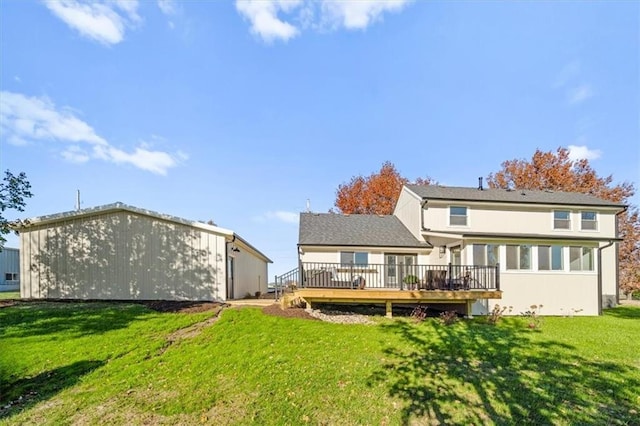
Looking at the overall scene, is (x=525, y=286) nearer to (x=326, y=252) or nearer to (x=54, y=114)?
(x=326, y=252)

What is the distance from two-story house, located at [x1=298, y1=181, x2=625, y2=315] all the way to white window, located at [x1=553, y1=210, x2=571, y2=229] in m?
0.05

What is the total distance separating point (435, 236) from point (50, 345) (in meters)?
14.3

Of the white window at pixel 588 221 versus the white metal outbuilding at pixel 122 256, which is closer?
the white metal outbuilding at pixel 122 256

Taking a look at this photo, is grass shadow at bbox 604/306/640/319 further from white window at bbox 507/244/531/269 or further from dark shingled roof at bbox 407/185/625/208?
dark shingled roof at bbox 407/185/625/208

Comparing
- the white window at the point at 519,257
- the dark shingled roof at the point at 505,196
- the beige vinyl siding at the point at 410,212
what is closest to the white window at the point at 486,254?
the white window at the point at 519,257

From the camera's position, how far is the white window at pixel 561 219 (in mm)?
17547

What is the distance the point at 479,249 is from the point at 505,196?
552 cm

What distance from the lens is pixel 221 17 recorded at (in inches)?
510

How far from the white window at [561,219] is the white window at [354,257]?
10040 mm

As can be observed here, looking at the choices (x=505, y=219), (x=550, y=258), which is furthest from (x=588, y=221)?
(x=550, y=258)

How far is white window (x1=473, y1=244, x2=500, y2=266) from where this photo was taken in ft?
46.3

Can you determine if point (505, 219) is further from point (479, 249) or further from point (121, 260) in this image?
point (121, 260)

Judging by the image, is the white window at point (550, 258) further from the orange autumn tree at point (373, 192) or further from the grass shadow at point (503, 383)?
the orange autumn tree at point (373, 192)

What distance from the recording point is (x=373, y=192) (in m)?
32.3
